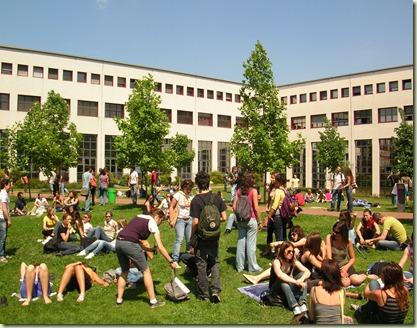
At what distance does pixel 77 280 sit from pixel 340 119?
153ft

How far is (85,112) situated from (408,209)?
1421 inches

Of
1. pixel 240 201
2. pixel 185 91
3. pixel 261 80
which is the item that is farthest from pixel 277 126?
pixel 185 91

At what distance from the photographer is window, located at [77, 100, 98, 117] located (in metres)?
47.2

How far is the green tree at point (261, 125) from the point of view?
934 inches

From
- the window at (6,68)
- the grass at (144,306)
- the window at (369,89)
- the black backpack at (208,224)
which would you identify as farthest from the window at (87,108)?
the black backpack at (208,224)

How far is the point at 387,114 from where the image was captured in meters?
46.7

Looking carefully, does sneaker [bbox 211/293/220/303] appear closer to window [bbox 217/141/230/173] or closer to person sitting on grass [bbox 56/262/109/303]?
person sitting on grass [bbox 56/262/109/303]

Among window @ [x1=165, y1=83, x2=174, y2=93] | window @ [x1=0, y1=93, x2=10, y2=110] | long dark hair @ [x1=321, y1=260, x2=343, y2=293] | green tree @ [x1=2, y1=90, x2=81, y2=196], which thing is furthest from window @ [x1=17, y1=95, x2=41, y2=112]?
long dark hair @ [x1=321, y1=260, x2=343, y2=293]

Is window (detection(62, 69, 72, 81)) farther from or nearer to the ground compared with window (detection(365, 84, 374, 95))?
farther from the ground

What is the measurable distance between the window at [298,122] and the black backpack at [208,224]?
48635mm

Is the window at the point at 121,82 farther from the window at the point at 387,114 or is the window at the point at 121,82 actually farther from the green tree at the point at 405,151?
the green tree at the point at 405,151

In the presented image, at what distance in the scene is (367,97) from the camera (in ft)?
159

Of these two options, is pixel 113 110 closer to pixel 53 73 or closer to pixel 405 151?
pixel 53 73

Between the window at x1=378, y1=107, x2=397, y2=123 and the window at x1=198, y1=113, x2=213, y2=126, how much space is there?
20.9 meters
